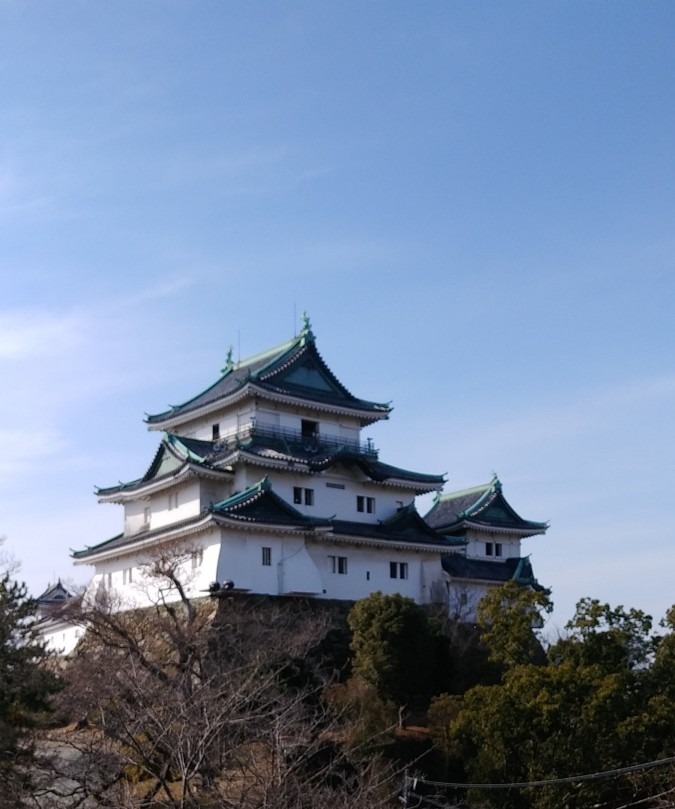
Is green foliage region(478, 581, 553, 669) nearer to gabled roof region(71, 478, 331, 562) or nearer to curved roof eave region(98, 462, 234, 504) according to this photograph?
gabled roof region(71, 478, 331, 562)

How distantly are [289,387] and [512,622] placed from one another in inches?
503

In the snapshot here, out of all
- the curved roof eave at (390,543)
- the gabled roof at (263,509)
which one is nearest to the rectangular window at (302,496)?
the gabled roof at (263,509)

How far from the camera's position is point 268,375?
38.4 meters

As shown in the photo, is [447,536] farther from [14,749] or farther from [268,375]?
[14,749]

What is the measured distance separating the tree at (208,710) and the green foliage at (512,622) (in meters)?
5.03

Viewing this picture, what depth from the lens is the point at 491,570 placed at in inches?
1652

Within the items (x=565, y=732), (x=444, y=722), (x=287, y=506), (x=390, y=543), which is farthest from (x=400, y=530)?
(x=565, y=732)

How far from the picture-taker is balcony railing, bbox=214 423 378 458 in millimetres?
37844

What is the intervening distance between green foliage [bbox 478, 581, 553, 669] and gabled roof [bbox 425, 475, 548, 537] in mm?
10833

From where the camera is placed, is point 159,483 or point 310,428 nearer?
point 159,483

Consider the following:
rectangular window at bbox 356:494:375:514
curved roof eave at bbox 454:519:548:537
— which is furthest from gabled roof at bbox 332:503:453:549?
curved roof eave at bbox 454:519:548:537

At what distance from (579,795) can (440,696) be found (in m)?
5.61

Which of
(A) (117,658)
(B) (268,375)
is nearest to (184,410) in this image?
(B) (268,375)

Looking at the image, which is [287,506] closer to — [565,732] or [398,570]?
[398,570]
